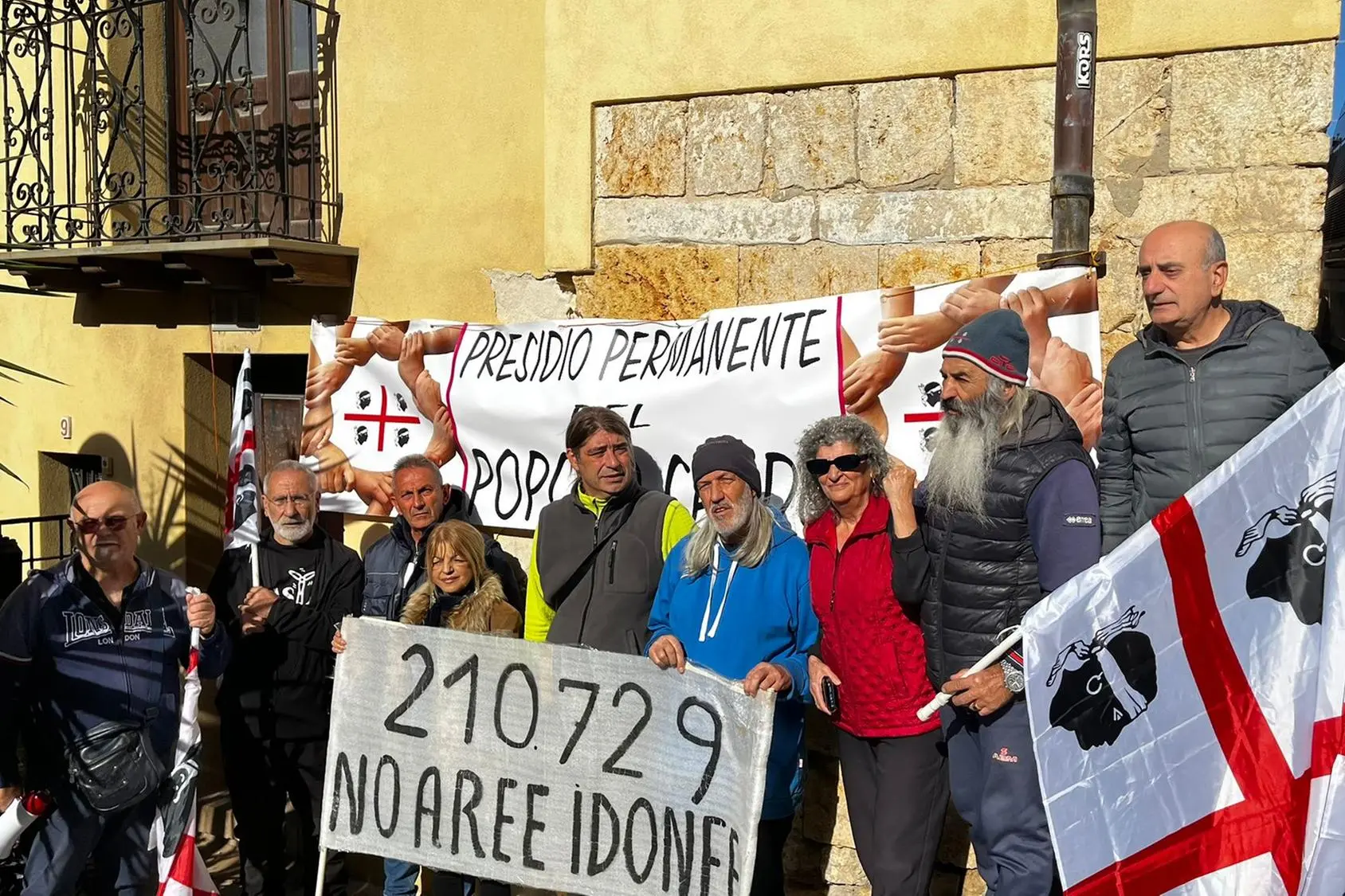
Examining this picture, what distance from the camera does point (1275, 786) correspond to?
2932 mm

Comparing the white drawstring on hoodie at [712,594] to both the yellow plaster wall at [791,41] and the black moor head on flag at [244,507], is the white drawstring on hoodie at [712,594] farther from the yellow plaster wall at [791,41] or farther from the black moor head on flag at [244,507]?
the black moor head on flag at [244,507]

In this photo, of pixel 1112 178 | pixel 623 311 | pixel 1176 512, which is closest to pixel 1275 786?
pixel 1176 512

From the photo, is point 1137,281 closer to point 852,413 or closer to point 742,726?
point 852,413

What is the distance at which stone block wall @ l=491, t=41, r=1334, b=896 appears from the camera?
14.4ft

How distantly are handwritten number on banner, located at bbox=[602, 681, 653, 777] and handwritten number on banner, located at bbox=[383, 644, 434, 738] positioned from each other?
66cm

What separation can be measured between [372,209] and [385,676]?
3.08 m

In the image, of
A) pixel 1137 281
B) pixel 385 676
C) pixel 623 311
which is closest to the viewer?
pixel 385 676

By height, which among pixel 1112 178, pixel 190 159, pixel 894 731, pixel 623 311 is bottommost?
pixel 894 731

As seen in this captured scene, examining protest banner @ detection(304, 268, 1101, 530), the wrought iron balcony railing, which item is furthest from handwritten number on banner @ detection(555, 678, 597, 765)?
the wrought iron balcony railing

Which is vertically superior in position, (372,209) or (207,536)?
(372,209)

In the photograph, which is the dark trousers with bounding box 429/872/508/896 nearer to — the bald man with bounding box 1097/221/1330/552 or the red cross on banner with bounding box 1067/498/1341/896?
the red cross on banner with bounding box 1067/498/1341/896

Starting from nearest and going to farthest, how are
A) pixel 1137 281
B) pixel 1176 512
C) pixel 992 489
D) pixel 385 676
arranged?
pixel 1176 512 → pixel 992 489 → pixel 385 676 → pixel 1137 281

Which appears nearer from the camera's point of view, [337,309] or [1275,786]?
[1275,786]

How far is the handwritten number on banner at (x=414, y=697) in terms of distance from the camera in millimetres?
4180
